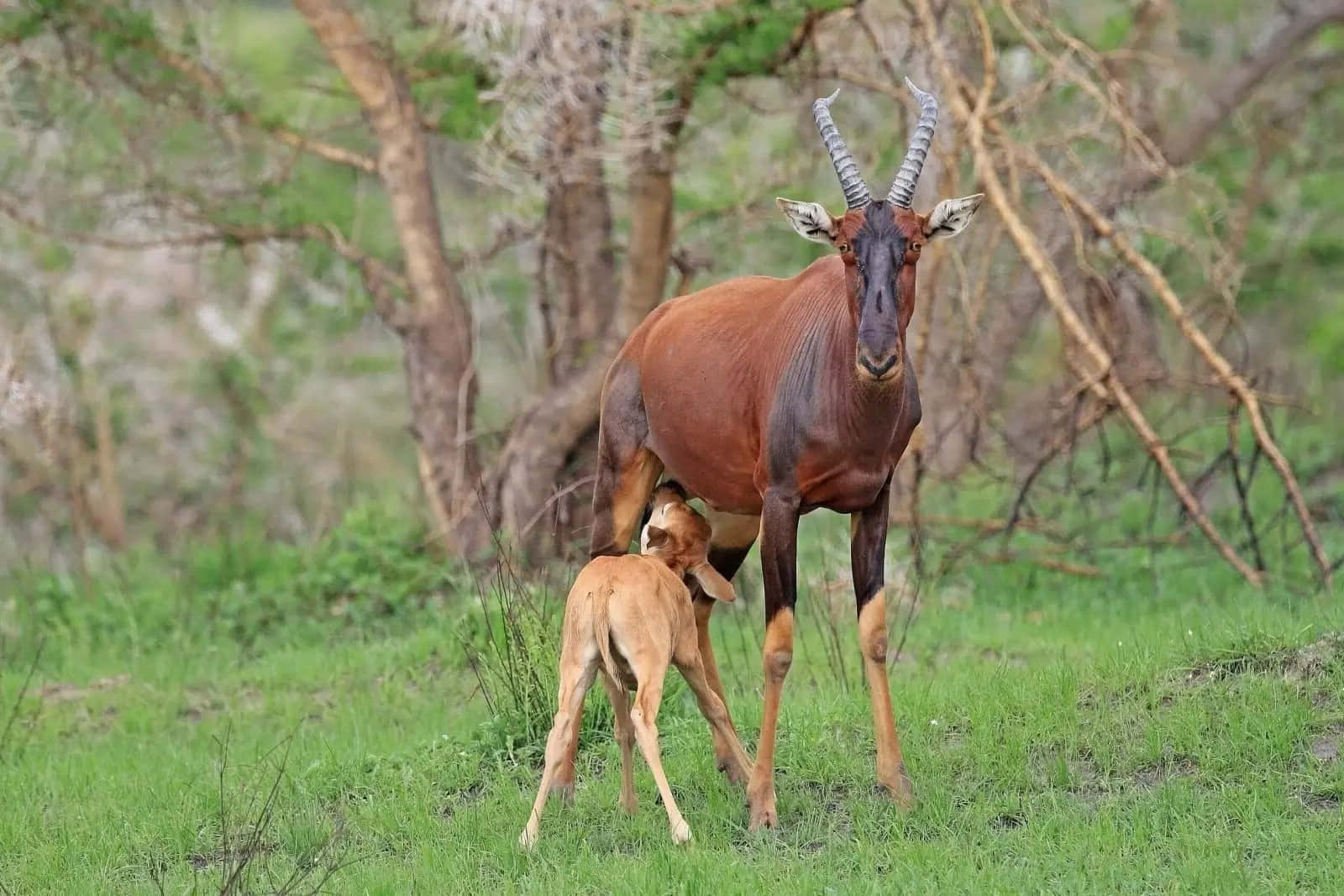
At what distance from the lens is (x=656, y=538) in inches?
282

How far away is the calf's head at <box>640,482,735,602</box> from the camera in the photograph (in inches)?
279

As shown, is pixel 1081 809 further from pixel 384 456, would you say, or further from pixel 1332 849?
pixel 384 456

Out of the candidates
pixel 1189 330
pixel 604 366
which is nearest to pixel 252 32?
pixel 604 366

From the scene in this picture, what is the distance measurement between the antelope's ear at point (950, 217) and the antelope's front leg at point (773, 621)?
3.67ft

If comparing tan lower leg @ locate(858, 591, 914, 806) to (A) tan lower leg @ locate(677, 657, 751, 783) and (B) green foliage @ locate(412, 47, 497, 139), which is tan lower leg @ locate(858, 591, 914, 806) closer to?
(A) tan lower leg @ locate(677, 657, 751, 783)

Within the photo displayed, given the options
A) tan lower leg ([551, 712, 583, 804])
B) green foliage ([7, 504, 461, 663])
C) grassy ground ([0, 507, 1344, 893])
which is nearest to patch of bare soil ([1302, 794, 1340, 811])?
grassy ground ([0, 507, 1344, 893])

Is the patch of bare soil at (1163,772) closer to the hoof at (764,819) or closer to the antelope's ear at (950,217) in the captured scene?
the hoof at (764,819)

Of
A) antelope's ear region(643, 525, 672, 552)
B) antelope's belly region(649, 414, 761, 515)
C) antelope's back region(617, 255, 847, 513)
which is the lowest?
antelope's ear region(643, 525, 672, 552)

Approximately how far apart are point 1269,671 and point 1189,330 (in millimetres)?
2854

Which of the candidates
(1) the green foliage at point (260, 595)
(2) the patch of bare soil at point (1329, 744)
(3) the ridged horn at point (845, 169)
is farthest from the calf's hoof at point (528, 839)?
(1) the green foliage at point (260, 595)

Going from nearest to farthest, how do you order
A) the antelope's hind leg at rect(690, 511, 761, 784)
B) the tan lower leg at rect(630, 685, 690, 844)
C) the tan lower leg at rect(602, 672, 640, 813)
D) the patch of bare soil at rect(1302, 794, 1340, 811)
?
1. the tan lower leg at rect(630, 685, 690, 844)
2. the patch of bare soil at rect(1302, 794, 1340, 811)
3. the tan lower leg at rect(602, 672, 640, 813)
4. the antelope's hind leg at rect(690, 511, 761, 784)

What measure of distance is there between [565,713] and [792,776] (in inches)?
49.5

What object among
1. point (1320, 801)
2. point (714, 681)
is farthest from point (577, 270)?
point (1320, 801)

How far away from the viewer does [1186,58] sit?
1905 cm
